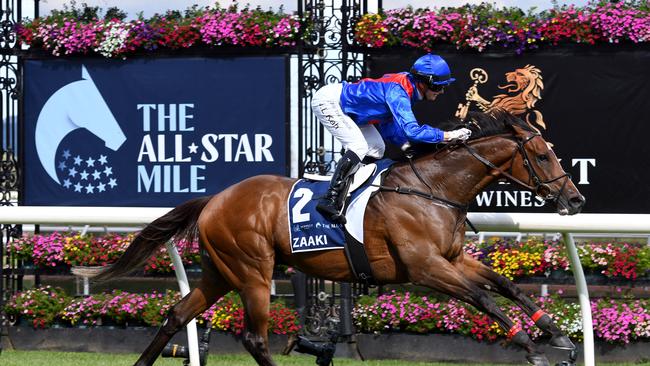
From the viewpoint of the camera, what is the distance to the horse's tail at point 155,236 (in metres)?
5.73

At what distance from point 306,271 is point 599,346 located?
2369 millimetres

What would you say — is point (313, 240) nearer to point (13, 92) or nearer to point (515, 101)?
point (515, 101)

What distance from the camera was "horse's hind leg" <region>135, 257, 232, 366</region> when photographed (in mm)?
5516

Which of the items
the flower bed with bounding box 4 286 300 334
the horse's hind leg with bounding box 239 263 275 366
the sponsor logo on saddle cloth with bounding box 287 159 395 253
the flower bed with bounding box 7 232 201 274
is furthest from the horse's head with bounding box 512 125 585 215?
the flower bed with bounding box 7 232 201 274

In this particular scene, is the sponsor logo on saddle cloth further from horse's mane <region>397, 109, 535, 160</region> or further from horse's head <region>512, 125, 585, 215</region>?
horse's head <region>512, 125, 585, 215</region>

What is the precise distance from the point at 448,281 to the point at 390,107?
88 cm

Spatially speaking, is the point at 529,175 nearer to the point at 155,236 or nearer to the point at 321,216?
the point at 321,216

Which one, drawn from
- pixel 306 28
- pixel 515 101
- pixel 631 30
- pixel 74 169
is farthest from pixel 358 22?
pixel 74 169

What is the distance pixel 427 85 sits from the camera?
5.34 meters

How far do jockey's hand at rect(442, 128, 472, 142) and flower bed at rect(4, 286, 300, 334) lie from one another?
2.42m

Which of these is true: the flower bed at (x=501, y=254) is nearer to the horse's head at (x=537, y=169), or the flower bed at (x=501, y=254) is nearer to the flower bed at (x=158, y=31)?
the flower bed at (x=158, y=31)

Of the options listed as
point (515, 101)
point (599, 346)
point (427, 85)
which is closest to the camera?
point (427, 85)

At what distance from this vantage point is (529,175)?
517cm

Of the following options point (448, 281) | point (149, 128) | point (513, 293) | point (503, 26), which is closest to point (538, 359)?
point (513, 293)
